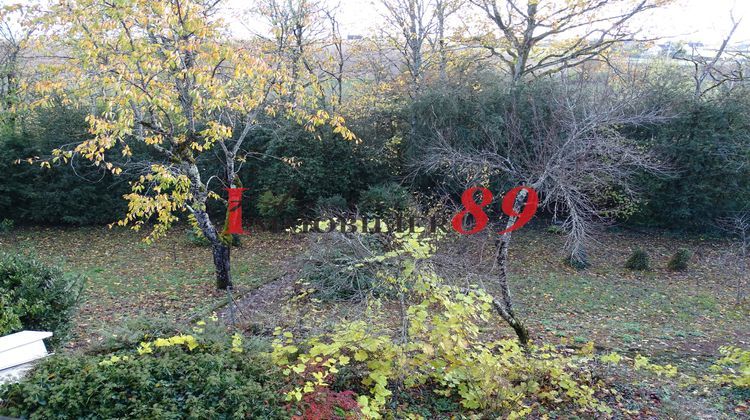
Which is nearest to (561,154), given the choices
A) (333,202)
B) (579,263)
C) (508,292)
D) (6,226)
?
(508,292)

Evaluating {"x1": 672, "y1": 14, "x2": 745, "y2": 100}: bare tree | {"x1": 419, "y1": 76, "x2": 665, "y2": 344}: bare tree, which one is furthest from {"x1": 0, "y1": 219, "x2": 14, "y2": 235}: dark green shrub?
{"x1": 672, "y1": 14, "x2": 745, "y2": 100}: bare tree

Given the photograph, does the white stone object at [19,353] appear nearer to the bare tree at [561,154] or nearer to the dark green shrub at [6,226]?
the bare tree at [561,154]

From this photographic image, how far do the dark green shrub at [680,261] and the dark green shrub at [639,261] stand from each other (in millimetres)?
481

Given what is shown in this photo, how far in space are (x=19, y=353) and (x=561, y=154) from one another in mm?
5773

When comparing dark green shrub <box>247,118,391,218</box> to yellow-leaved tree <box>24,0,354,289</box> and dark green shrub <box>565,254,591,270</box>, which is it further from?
yellow-leaved tree <box>24,0,354,289</box>

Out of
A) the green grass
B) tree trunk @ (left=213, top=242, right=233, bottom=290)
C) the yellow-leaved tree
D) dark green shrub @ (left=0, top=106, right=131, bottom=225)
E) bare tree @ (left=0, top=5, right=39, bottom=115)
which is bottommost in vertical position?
the green grass

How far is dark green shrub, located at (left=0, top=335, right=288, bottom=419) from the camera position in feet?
8.92

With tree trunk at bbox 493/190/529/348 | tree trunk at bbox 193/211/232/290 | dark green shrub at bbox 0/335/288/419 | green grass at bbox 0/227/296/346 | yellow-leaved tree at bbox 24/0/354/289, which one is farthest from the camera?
tree trunk at bbox 193/211/232/290

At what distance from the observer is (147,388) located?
111 inches

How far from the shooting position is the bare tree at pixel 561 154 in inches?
235

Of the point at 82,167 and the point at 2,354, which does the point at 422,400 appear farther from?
the point at 82,167

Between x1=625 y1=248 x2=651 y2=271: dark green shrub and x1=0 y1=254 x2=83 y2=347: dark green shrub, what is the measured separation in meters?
10.4

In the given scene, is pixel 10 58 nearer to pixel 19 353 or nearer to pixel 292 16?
pixel 292 16
